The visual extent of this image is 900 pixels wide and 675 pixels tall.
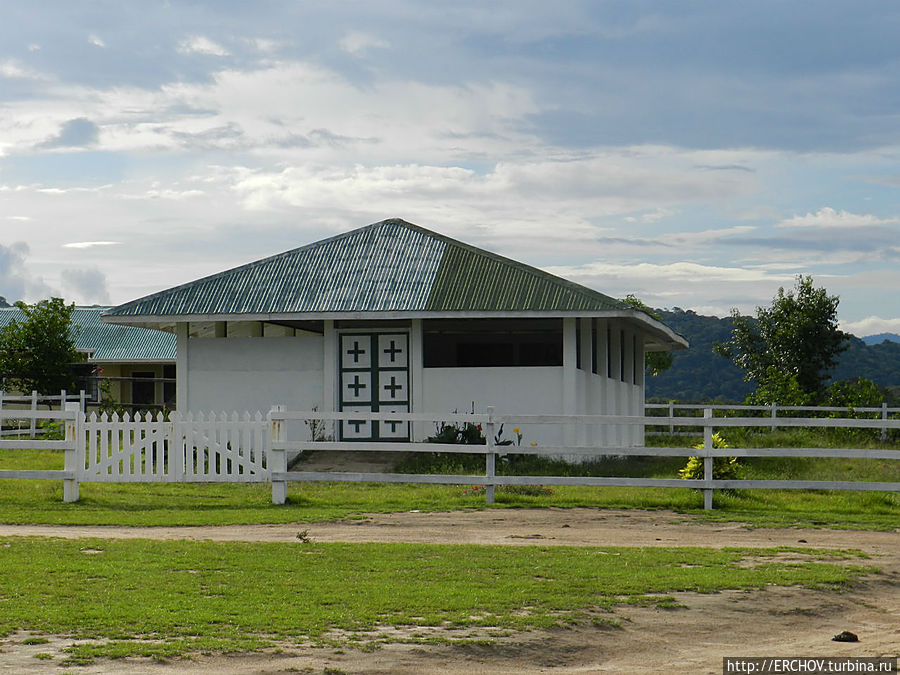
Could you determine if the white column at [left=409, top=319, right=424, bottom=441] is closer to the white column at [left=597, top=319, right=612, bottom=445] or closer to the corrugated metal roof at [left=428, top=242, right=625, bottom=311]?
the corrugated metal roof at [left=428, top=242, right=625, bottom=311]

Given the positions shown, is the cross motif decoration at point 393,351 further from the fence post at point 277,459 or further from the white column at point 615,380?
the fence post at point 277,459

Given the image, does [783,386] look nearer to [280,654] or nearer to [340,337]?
[340,337]

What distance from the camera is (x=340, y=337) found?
2427cm

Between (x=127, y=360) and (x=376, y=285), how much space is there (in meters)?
26.5

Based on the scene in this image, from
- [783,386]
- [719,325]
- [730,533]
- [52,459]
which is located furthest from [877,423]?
[719,325]

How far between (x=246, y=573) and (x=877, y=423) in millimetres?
10089

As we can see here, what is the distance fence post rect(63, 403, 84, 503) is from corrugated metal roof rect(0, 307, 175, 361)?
30282mm

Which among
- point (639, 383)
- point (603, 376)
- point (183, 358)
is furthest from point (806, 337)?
point (183, 358)

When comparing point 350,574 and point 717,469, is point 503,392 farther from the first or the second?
point 350,574

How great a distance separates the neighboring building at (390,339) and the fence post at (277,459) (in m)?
6.20

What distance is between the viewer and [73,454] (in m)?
16.8

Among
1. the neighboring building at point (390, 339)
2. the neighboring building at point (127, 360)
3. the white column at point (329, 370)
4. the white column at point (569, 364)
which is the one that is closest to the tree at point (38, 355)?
the neighboring building at point (127, 360)

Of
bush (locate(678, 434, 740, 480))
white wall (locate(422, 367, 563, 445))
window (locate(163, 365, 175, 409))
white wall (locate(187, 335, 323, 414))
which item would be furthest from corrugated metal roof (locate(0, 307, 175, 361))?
bush (locate(678, 434, 740, 480))

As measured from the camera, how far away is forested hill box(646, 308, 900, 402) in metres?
88.0
